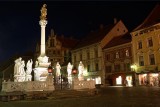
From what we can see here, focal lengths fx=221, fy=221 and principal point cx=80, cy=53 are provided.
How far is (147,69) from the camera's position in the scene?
36219 mm

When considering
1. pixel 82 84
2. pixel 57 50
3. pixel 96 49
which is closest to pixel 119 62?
pixel 96 49

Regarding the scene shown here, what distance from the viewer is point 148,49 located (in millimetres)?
36406

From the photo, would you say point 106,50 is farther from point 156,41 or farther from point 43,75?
point 43,75

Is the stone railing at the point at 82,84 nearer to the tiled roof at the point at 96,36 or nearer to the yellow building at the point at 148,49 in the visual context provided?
the yellow building at the point at 148,49

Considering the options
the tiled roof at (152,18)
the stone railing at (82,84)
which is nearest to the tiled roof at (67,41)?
the tiled roof at (152,18)

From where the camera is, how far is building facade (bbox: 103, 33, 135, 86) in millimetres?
40053

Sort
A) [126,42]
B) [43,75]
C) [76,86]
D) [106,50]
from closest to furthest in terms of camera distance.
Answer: [76,86] < [43,75] < [126,42] < [106,50]

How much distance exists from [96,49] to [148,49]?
512 inches

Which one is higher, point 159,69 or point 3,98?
point 159,69

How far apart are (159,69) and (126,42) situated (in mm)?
8619

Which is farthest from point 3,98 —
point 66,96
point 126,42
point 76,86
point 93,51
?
point 93,51

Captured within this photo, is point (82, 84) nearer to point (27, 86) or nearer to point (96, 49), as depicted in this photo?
point (27, 86)

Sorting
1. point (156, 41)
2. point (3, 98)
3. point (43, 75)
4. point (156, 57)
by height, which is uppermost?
point (156, 41)

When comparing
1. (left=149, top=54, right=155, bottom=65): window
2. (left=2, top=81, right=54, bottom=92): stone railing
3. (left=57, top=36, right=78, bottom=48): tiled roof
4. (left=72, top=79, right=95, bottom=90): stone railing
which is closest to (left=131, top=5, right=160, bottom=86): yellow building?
(left=149, top=54, right=155, bottom=65): window
